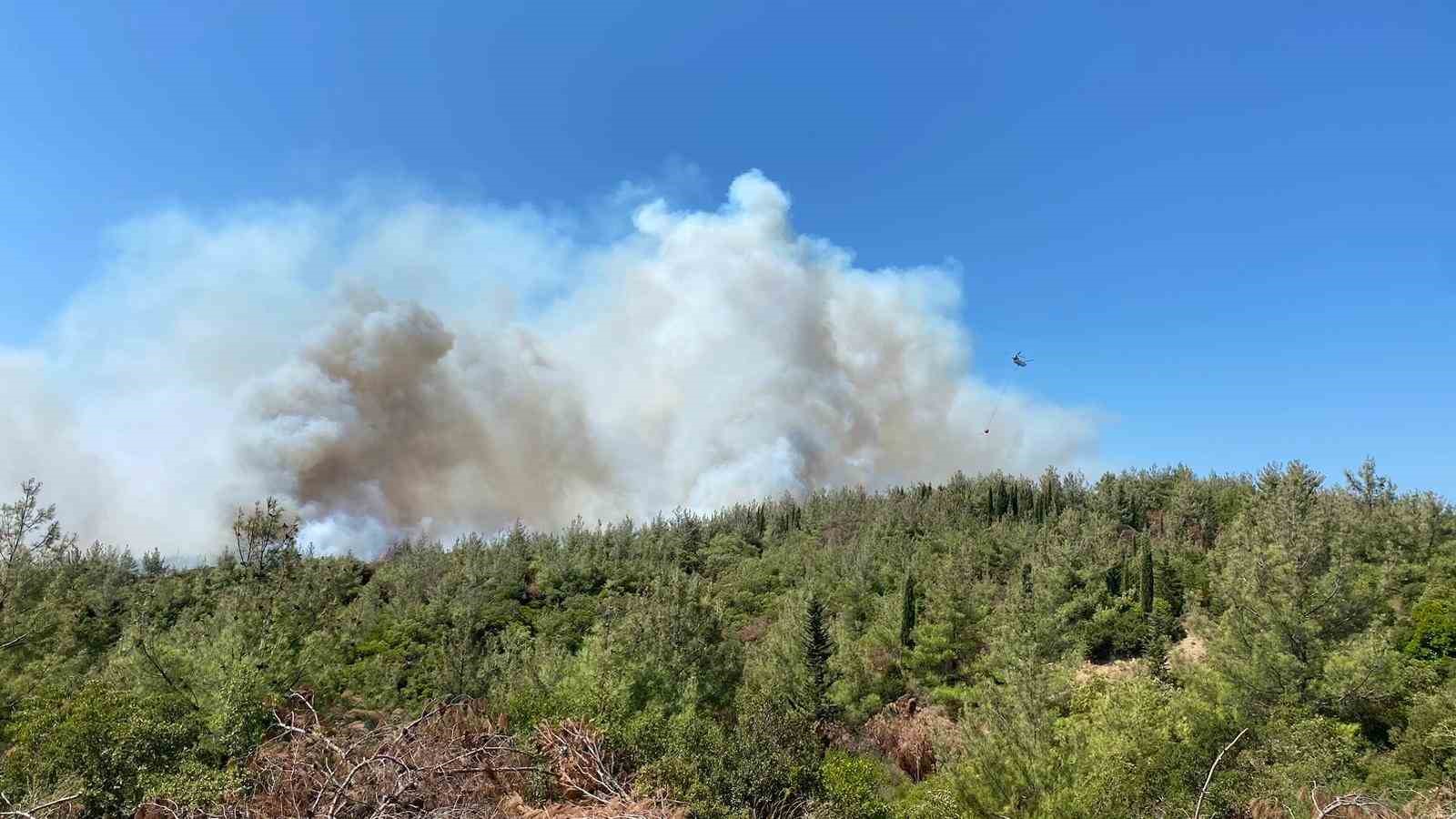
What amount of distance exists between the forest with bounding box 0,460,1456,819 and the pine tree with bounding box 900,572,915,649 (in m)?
0.40

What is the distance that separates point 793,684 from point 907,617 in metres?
16.8

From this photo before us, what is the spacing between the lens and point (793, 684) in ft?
141

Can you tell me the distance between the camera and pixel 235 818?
9.86 m

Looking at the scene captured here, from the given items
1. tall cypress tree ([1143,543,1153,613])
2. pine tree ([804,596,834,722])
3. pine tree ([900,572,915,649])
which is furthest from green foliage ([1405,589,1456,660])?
pine tree ([804,596,834,722])

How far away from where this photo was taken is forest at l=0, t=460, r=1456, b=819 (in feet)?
45.8

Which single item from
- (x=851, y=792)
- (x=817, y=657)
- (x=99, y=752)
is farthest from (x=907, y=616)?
(x=99, y=752)

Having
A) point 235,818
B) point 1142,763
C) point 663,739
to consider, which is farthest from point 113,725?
point 1142,763

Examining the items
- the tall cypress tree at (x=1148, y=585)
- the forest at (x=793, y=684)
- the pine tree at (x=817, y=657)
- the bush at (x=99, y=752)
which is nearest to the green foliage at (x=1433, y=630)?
the forest at (x=793, y=684)

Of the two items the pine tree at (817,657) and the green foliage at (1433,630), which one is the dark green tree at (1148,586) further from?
the pine tree at (817,657)

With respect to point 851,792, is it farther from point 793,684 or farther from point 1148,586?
point 1148,586

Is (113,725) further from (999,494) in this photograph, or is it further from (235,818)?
(999,494)

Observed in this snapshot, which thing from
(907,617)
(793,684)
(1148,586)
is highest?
(1148,586)

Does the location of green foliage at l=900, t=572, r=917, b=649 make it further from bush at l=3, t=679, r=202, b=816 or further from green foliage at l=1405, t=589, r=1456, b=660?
bush at l=3, t=679, r=202, b=816

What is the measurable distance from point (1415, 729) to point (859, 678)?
25847 millimetres
